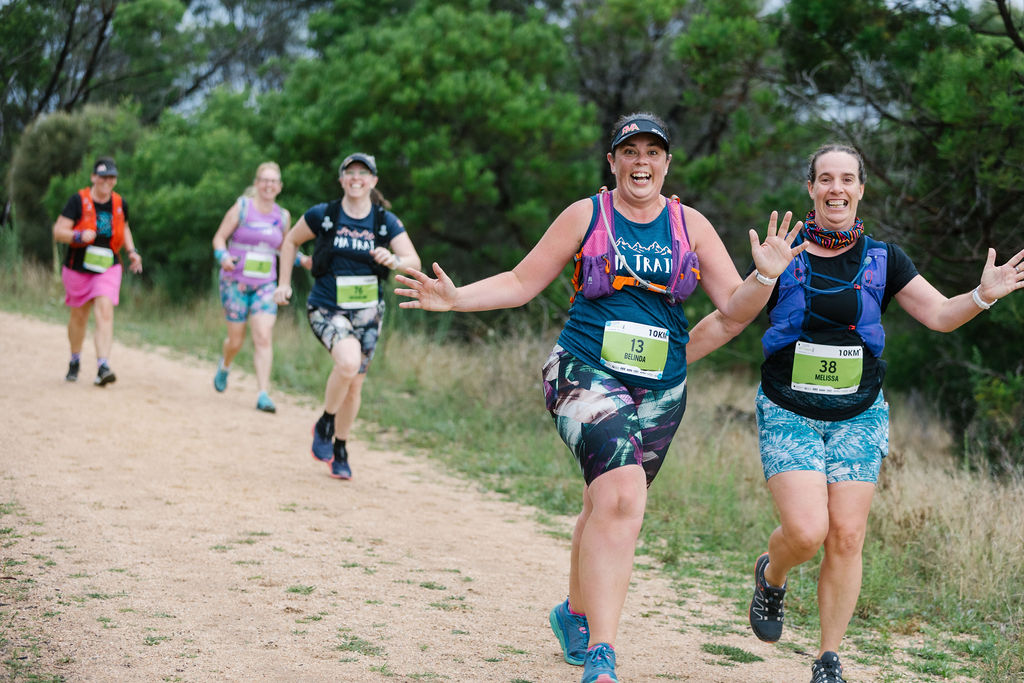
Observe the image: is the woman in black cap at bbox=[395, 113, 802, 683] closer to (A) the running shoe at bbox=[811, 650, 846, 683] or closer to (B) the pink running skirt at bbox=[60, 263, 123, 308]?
(A) the running shoe at bbox=[811, 650, 846, 683]

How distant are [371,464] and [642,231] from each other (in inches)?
200

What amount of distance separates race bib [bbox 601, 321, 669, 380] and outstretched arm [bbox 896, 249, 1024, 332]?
109cm

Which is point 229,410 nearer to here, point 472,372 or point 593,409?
point 472,372

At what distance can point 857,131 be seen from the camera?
11117 mm

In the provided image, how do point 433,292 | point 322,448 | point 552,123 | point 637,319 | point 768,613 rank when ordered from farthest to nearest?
point 552,123, point 322,448, point 768,613, point 433,292, point 637,319

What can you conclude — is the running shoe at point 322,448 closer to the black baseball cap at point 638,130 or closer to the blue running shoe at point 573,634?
the blue running shoe at point 573,634

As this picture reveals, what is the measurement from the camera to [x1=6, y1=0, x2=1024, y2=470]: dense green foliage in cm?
1024

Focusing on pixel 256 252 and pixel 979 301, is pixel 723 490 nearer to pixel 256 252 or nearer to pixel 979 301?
pixel 979 301

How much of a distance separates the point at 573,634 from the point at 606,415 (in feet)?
3.47

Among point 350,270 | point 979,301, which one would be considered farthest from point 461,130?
point 979,301

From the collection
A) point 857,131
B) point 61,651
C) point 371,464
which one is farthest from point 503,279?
point 857,131

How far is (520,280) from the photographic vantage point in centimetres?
420

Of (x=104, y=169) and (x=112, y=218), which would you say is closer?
(x=104, y=169)

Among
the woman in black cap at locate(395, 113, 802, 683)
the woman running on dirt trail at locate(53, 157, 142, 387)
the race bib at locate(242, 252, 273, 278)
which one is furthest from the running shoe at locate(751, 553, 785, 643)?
the woman running on dirt trail at locate(53, 157, 142, 387)
